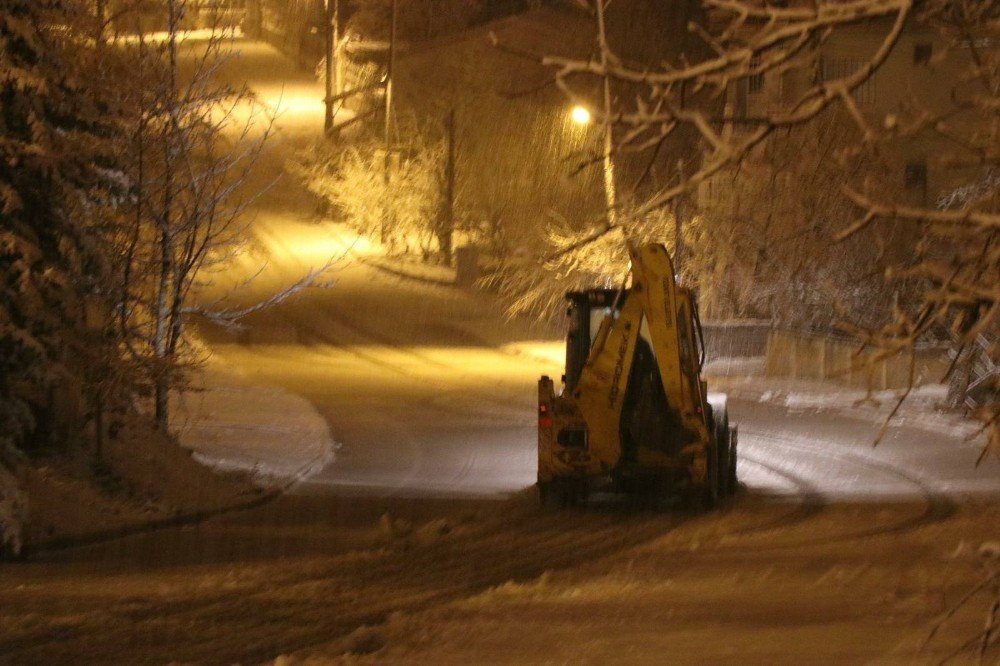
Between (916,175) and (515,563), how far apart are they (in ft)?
93.7

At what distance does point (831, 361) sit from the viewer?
95.8 ft

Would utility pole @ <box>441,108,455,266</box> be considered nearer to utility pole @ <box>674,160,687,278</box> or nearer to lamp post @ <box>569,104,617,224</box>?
utility pole @ <box>674,160,687,278</box>

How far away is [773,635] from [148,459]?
32.9 feet

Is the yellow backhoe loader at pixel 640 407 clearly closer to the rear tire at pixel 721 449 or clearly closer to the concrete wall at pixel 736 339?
the rear tire at pixel 721 449

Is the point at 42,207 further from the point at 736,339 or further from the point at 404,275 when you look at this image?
the point at 404,275

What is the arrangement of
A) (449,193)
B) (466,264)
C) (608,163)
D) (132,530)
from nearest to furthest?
1. (132,530)
2. (608,163)
3. (466,264)
4. (449,193)

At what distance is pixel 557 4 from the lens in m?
62.8

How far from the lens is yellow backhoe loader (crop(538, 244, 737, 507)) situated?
A: 14.5 metres

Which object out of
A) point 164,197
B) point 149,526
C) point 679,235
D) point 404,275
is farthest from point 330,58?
point 149,526

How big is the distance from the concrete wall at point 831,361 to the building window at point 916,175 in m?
7.84

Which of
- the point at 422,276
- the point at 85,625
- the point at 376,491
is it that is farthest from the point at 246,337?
the point at 85,625

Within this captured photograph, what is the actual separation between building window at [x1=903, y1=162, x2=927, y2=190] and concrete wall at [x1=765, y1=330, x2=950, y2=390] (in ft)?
25.7

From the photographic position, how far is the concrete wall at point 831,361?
27250mm

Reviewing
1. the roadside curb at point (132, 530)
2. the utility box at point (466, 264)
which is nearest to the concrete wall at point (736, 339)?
the utility box at point (466, 264)
